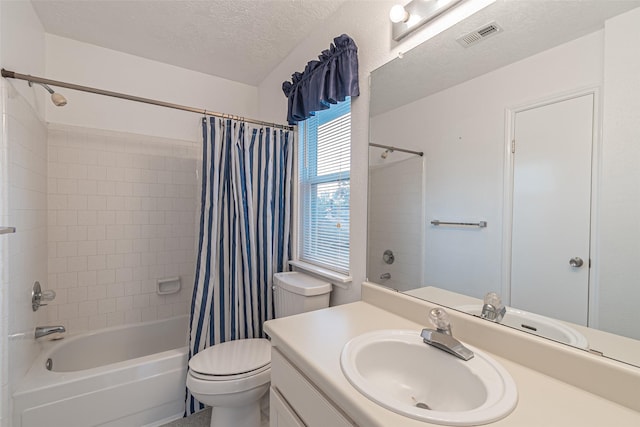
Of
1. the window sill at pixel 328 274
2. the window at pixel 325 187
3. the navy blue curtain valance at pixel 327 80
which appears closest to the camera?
the navy blue curtain valance at pixel 327 80

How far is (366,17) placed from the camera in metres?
1.38

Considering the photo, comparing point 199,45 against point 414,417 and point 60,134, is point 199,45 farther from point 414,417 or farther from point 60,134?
point 414,417

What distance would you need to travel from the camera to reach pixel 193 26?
174 centimetres

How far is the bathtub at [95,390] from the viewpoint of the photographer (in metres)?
1.32

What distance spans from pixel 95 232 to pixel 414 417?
241cm

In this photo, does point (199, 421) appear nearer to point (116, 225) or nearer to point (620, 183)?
point (116, 225)

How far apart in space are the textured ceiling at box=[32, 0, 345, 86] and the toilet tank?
5.29 ft

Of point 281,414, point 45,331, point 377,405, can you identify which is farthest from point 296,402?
point 45,331

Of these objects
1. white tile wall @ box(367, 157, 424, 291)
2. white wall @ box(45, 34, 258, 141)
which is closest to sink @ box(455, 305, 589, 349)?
white tile wall @ box(367, 157, 424, 291)

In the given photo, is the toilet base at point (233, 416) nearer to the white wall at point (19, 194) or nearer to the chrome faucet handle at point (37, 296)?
the white wall at point (19, 194)

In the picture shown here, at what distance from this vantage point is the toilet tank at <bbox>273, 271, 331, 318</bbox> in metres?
1.55

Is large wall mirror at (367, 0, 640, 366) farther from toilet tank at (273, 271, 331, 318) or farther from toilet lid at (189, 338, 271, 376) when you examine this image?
toilet lid at (189, 338, 271, 376)

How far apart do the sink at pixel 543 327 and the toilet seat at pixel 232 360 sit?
1.17 meters

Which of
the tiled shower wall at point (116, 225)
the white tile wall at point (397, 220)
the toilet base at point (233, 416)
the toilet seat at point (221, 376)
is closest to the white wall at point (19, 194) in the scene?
the tiled shower wall at point (116, 225)
